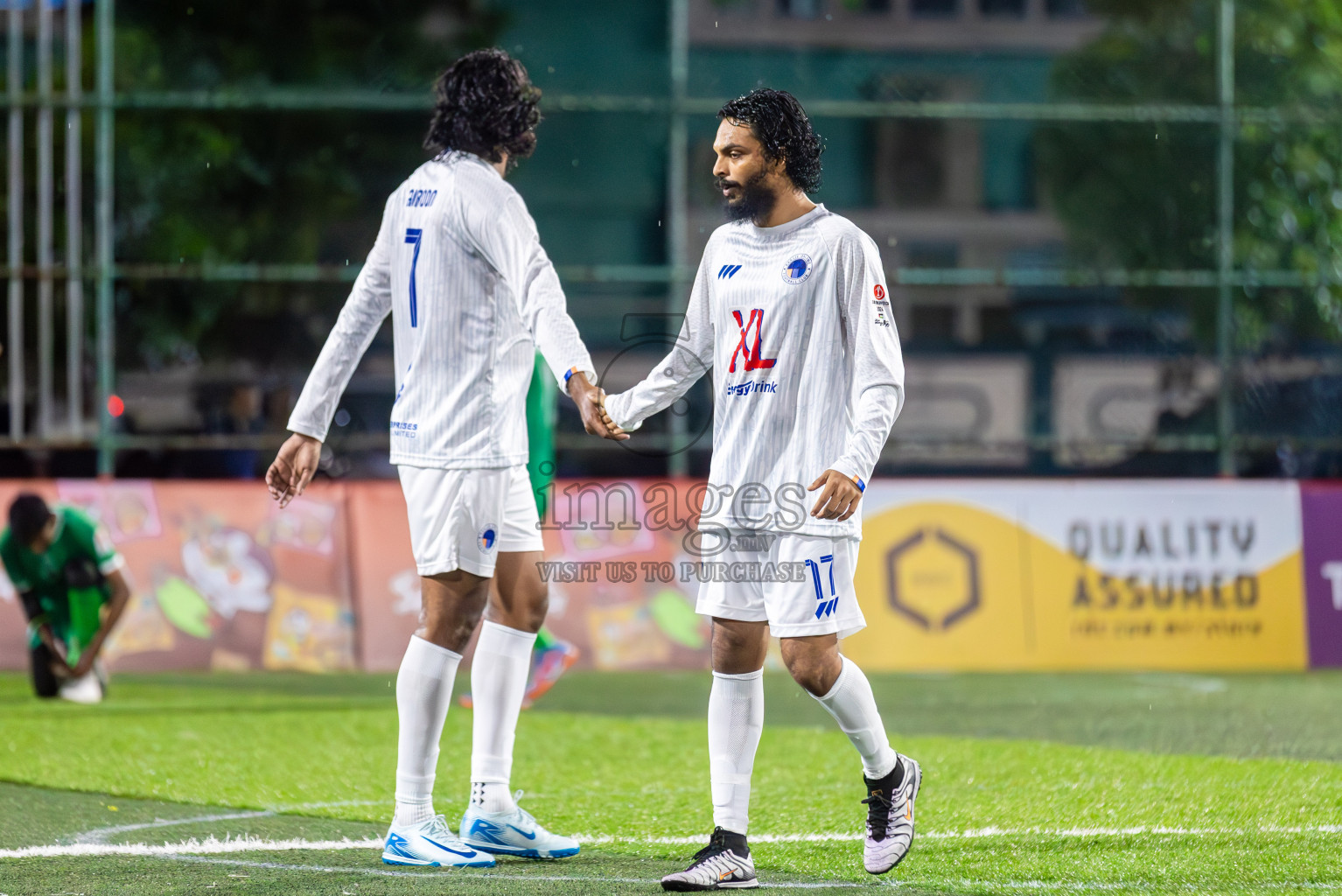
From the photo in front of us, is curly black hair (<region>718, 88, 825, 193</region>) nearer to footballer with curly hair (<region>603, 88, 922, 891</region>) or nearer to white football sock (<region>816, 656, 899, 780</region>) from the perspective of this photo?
footballer with curly hair (<region>603, 88, 922, 891</region>)

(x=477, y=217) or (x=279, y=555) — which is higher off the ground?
(x=477, y=217)

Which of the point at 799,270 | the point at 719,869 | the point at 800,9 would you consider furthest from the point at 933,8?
the point at 719,869

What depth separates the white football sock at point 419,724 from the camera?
470 centimetres

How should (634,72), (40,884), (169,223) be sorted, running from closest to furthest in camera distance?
(40,884) → (169,223) → (634,72)

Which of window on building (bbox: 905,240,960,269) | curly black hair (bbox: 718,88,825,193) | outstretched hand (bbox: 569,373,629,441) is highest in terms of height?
window on building (bbox: 905,240,960,269)

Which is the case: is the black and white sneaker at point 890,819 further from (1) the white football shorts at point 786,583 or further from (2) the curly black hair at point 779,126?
(2) the curly black hair at point 779,126

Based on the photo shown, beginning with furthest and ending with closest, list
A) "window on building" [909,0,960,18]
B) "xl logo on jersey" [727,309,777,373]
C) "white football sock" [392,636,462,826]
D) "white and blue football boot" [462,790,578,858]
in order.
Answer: "window on building" [909,0,960,18], "white and blue football boot" [462,790,578,858], "white football sock" [392,636,462,826], "xl logo on jersey" [727,309,777,373]

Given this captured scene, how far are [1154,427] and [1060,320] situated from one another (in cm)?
179

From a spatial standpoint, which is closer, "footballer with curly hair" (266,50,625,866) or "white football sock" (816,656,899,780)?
"white football sock" (816,656,899,780)

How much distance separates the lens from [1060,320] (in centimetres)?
1520

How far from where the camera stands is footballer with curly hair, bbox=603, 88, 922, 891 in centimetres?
436

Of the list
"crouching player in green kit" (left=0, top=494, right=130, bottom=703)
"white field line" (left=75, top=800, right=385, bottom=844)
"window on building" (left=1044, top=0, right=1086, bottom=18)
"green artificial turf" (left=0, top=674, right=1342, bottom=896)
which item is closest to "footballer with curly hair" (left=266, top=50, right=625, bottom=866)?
"green artificial turf" (left=0, top=674, right=1342, bottom=896)

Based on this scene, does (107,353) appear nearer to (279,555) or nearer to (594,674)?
(279,555)

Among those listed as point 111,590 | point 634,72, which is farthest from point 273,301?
point 111,590
